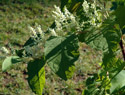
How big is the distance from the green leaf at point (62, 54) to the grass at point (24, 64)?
11.5 ft

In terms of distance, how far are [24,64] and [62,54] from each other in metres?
4.27

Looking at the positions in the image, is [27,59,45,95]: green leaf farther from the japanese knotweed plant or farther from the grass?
the grass

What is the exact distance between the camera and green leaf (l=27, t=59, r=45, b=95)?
0.81 metres

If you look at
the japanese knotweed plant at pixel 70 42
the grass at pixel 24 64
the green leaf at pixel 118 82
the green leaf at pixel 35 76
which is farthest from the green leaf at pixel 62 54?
the grass at pixel 24 64

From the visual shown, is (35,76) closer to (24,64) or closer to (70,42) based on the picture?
(70,42)

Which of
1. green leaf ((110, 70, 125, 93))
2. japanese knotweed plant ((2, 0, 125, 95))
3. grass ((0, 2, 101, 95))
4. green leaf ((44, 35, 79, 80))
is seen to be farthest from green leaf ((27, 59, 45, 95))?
grass ((0, 2, 101, 95))

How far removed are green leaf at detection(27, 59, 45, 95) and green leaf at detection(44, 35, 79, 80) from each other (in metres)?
0.11

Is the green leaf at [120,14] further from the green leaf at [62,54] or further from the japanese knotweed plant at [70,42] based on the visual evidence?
the green leaf at [62,54]

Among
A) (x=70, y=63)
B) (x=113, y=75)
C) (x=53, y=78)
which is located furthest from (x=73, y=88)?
(x=70, y=63)

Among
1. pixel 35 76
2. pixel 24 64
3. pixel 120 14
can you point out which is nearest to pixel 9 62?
pixel 35 76

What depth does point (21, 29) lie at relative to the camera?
19.5 feet

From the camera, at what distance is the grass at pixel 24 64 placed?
4270mm

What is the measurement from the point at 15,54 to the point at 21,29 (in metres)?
5.15

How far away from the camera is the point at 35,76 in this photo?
81cm
